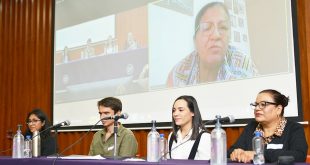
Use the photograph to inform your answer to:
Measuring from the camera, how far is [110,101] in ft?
11.5

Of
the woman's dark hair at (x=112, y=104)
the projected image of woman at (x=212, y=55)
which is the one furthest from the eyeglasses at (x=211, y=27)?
the woman's dark hair at (x=112, y=104)

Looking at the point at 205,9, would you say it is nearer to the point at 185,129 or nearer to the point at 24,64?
the point at 185,129

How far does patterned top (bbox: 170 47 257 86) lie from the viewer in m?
3.77

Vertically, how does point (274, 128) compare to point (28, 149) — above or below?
above

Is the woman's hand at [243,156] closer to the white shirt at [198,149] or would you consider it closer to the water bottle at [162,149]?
the water bottle at [162,149]

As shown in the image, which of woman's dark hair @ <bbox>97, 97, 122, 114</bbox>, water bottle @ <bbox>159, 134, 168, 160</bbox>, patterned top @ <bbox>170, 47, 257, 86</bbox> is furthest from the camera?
patterned top @ <bbox>170, 47, 257, 86</bbox>

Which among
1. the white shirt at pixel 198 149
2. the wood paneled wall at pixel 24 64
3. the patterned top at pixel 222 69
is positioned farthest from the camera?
the wood paneled wall at pixel 24 64

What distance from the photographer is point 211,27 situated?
159 inches

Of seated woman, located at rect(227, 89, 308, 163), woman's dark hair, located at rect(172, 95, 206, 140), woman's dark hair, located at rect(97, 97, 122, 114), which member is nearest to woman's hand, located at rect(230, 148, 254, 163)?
seated woman, located at rect(227, 89, 308, 163)

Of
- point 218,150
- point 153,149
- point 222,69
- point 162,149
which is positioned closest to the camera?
point 218,150

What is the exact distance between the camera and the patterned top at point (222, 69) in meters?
3.77

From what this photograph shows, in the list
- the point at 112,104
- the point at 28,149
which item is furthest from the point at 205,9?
the point at 28,149

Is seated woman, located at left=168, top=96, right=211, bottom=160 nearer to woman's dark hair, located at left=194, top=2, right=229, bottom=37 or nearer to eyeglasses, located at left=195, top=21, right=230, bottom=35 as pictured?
eyeglasses, located at left=195, top=21, right=230, bottom=35

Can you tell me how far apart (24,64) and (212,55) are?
3.13 m
